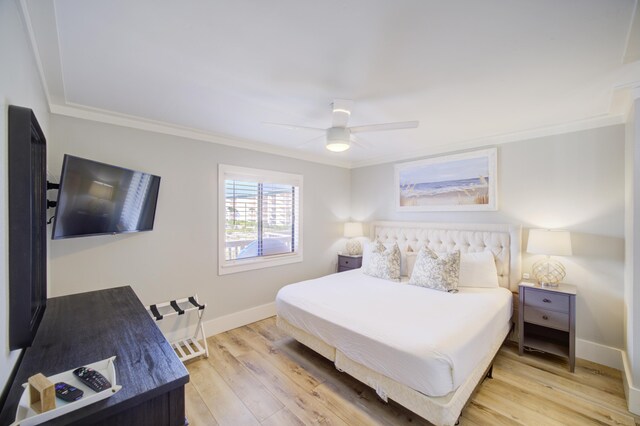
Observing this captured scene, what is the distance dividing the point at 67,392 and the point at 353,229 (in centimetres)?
399

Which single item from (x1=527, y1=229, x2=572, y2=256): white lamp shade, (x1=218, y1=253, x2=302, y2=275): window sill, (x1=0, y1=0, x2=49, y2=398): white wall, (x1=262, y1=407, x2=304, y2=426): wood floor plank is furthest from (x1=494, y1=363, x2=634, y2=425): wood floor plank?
(x1=0, y1=0, x2=49, y2=398): white wall

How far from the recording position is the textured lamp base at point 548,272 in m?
2.82

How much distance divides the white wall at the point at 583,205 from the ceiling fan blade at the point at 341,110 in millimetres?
2234

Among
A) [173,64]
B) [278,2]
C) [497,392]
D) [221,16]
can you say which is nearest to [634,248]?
[497,392]

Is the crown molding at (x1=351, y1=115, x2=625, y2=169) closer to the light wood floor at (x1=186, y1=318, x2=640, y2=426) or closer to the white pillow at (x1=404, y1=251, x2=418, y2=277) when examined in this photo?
the white pillow at (x1=404, y1=251, x2=418, y2=277)

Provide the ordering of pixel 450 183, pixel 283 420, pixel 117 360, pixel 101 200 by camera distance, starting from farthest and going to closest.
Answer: pixel 450 183 → pixel 101 200 → pixel 283 420 → pixel 117 360

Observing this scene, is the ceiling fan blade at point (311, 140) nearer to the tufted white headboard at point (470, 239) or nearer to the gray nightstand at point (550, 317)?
the tufted white headboard at point (470, 239)

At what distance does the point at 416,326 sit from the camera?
2.00 meters

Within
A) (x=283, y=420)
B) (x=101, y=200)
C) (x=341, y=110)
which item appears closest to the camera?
(x=283, y=420)

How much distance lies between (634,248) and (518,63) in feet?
5.54

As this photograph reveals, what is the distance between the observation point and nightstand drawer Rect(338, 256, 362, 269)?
438 cm

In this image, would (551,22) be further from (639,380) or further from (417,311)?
(639,380)

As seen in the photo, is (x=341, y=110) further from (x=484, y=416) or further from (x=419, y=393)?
(x=484, y=416)

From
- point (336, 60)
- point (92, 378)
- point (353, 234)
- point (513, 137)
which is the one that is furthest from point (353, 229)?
point (92, 378)
